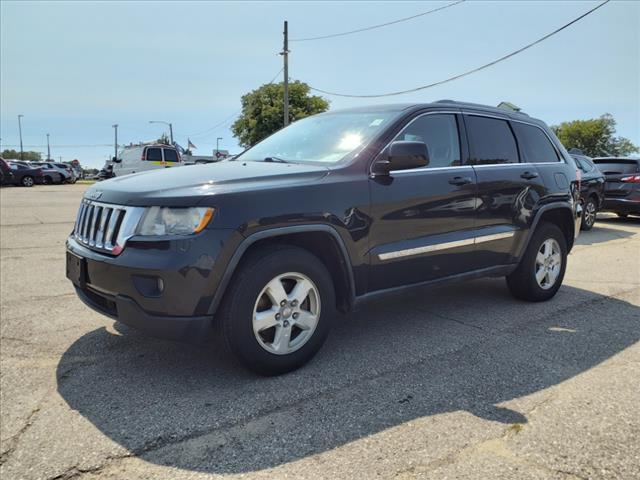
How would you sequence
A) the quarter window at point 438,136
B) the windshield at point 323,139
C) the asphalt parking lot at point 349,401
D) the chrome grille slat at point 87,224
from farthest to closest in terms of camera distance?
1. the quarter window at point 438,136
2. the windshield at point 323,139
3. the chrome grille slat at point 87,224
4. the asphalt parking lot at point 349,401

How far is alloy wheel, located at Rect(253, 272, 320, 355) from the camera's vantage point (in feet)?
10.1

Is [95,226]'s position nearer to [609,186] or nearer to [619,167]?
[609,186]

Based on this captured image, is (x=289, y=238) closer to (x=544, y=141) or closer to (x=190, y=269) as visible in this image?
(x=190, y=269)

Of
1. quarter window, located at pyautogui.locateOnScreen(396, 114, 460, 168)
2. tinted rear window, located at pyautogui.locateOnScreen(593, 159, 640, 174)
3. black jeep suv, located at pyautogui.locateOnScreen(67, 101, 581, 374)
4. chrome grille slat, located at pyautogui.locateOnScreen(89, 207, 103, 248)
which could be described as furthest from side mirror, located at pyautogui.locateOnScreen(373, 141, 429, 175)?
tinted rear window, located at pyautogui.locateOnScreen(593, 159, 640, 174)

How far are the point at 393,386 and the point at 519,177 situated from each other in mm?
2531

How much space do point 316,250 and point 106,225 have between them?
4.32 feet

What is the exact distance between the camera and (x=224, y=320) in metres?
2.96

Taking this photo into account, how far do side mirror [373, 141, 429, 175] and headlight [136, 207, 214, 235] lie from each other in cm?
128

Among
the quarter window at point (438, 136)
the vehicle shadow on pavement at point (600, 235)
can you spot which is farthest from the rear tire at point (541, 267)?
the vehicle shadow on pavement at point (600, 235)

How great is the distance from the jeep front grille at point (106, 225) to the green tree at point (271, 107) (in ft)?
115

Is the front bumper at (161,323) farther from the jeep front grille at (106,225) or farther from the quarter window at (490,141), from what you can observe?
the quarter window at (490,141)

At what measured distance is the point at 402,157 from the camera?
136 inches

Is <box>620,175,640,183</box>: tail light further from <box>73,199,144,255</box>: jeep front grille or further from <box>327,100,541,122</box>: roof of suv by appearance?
<box>73,199,144,255</box>: jeep front grille

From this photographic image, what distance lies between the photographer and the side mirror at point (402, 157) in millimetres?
3424
